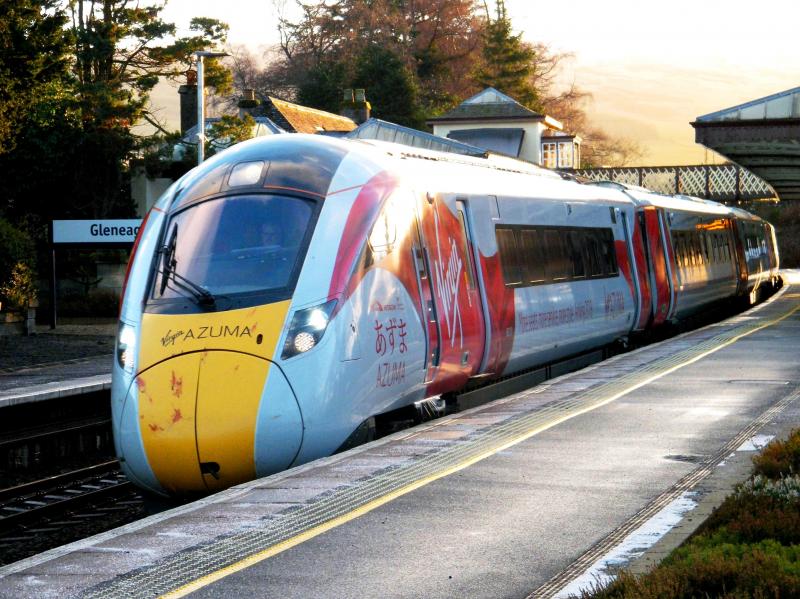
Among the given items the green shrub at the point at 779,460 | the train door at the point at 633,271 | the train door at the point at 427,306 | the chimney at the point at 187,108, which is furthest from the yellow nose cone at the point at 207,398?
the chimney at the point at 187,108

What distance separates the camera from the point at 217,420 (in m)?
9.72

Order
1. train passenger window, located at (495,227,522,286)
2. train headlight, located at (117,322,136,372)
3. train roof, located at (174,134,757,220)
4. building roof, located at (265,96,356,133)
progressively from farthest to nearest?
building roof, located at (265,96,356,133), train passenger window, located at (495,227,522,286), train roof, located at (174,134,757,220), train headlight, located at (117,322,136,372)

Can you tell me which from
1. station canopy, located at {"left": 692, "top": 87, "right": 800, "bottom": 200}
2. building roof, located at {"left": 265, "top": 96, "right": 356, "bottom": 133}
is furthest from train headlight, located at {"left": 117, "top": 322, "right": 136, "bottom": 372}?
building roof, located at {"left": 265, "top": 96, "right": 356, "bottom": 133}

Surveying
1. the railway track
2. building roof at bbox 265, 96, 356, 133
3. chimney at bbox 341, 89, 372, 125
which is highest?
chimney at bbox 341, 89, 372, 125

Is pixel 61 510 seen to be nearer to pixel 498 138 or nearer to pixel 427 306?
pixel 427 306

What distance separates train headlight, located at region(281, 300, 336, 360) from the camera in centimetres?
995

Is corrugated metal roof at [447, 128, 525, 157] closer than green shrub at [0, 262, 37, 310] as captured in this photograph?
No

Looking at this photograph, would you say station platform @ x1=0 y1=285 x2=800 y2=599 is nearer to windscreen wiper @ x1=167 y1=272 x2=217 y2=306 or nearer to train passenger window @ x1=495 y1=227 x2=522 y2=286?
windscreen wiper @ x1=167 y1=272 x2=217 y2=306

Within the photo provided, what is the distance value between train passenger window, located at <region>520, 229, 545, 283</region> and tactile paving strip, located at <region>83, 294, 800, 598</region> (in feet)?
6.02

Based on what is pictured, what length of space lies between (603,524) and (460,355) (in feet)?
17.3

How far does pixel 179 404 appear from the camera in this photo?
9.81m

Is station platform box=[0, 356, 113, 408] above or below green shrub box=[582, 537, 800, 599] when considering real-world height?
below

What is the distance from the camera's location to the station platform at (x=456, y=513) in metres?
6.50

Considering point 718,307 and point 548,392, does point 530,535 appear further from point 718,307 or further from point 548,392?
point 718,307
